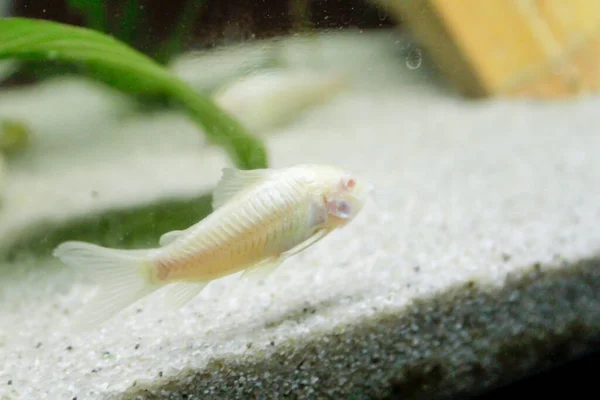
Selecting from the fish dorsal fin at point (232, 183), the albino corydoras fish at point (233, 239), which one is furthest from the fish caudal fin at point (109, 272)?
the fish dorsal fin at point (232, 183)

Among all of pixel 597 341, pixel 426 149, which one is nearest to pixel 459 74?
pixel 426 149

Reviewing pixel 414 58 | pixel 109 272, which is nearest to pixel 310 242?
pixel 109 272

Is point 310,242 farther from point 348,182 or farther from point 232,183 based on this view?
point 232,183

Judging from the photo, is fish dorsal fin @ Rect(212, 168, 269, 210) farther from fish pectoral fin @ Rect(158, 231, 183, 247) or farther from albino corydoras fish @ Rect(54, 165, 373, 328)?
fish pectoral fin @ Rect(158, 231, 183, 247)

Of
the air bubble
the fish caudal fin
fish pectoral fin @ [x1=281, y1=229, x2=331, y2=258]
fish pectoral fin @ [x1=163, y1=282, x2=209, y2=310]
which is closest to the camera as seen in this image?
the fish caudal fin

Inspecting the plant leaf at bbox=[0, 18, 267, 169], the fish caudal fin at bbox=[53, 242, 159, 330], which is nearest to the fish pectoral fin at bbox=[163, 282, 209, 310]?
the fish caudal fin at bbox=[53, 242, 159, 330]

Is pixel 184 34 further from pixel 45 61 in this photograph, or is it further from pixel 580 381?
pixel 580 381
